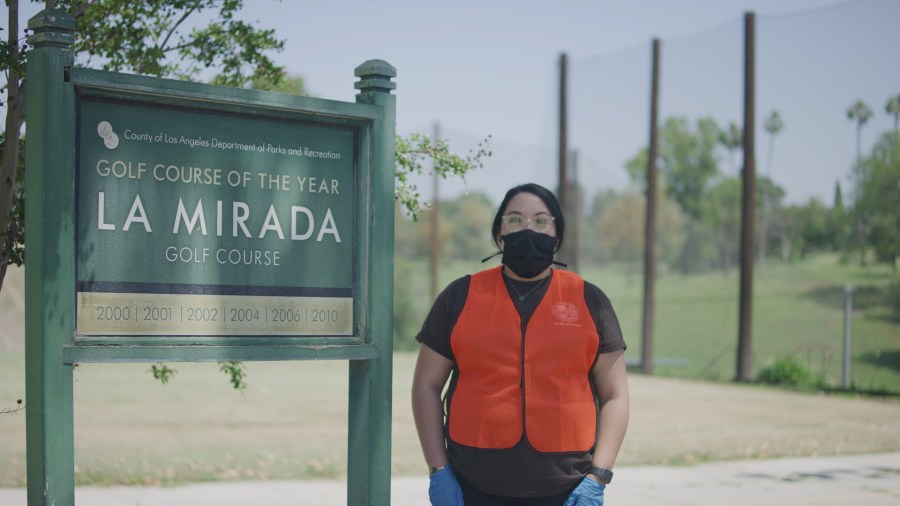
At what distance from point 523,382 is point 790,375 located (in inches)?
1012

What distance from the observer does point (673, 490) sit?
31.7 ft

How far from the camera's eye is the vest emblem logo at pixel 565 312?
394cm

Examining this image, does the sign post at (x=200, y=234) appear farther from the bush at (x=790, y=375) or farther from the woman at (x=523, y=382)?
the bush at (x=790, y=375)

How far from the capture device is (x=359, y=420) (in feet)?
15.7

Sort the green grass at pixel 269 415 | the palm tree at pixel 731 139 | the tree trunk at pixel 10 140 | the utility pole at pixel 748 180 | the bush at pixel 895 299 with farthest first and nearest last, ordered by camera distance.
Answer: the palm tree at pixel 731 139 → the bush at pixel 895 299 → the utility pole at pixel 748 180 → the green grass at pixel 269 415 → the tree trunk at pixel 10 140

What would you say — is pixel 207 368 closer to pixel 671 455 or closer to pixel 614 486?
pixel 671 455

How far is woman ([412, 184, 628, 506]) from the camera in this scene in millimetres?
3881

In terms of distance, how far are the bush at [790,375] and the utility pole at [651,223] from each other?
426cm

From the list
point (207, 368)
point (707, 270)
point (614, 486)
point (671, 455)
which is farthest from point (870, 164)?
point (707, 270)

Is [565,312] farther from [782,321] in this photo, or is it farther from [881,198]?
[782,321]

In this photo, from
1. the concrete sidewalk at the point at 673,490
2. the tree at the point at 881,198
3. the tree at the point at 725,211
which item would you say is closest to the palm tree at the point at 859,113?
the tree at the point at 881,198

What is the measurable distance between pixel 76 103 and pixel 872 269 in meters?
40.5

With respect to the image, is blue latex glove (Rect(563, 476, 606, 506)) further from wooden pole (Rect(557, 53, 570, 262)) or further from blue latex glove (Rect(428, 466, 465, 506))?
wooden pole (Rect(557, 53, 570, 262))

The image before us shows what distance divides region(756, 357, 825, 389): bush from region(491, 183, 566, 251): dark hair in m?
24.7
